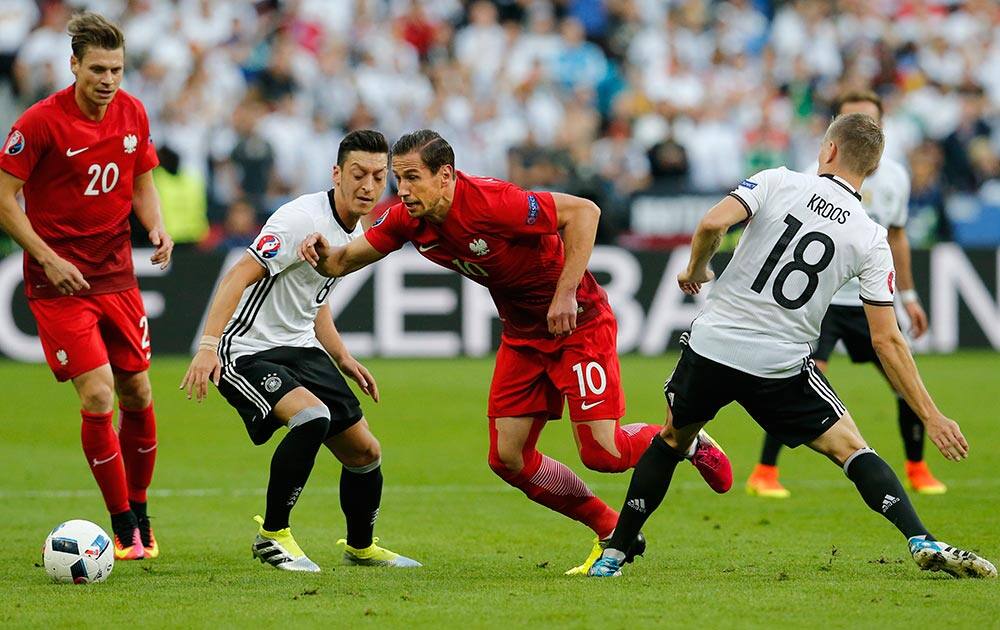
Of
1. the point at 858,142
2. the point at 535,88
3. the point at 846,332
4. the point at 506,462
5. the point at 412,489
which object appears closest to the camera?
the point at 858,142

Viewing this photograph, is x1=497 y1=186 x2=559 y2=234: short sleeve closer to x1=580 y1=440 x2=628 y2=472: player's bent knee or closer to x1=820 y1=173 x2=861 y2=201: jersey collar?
x1=580 y1=440 x2=628 y2=472: player's bent knee

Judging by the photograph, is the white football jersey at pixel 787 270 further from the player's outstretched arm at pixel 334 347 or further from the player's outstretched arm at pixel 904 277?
the player's outstretched arm at pixel 904 277

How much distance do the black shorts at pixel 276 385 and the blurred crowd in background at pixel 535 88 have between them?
10.4 meters

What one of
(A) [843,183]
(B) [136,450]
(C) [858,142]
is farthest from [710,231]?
(B) [136,450]

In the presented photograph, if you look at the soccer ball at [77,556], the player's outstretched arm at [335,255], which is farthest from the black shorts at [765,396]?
the soccer ball at [77,556]

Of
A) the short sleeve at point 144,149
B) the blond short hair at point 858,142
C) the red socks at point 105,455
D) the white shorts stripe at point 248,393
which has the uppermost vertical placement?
the blond short hair at point 858,142

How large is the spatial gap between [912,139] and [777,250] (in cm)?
1636

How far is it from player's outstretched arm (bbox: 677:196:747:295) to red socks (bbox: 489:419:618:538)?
133 cm

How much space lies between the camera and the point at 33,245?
24.6 ft

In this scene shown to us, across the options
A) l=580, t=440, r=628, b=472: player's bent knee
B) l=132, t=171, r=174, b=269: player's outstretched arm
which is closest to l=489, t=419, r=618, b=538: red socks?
l=580, t=440, r=628, b=472: player's bent knee

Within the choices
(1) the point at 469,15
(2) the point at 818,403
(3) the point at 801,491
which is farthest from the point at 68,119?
(1) the point at 469,15

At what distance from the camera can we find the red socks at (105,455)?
25.2ft

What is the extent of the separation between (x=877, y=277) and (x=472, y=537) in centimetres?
288

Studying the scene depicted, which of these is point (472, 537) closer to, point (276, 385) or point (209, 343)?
point (276, 385)
